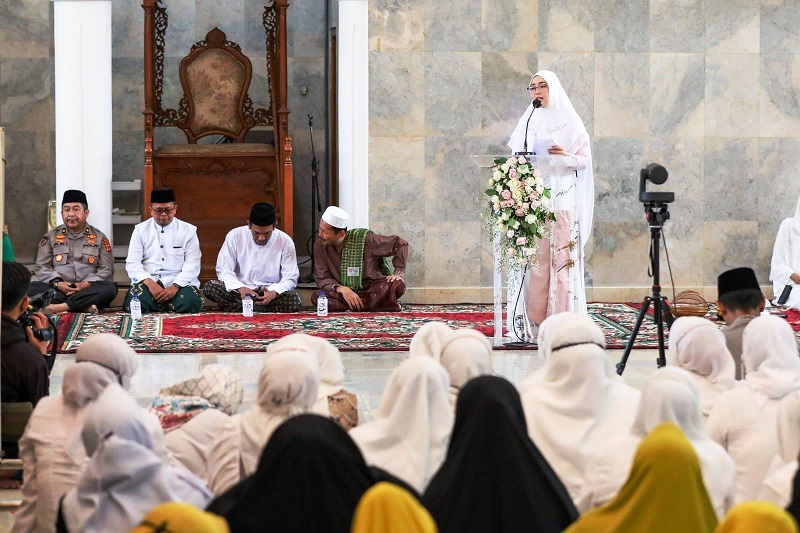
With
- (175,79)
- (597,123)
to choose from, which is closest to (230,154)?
(175,79)

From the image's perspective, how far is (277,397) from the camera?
3.56 meters

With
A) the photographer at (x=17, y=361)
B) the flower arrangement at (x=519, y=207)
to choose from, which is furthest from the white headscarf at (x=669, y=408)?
the flower arrangement at (x=519, y=207)

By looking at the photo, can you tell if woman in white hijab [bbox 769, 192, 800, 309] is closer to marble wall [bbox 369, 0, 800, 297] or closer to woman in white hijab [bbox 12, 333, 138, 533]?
marble wall [bbox 369, 0, 800, 297]

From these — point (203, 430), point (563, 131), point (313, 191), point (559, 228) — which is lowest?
point (203, 430)

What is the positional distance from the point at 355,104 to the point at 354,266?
167 centimetres

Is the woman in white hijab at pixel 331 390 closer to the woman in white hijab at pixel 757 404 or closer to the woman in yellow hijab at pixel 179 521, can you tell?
the woman in white hijab at pixel 757 404

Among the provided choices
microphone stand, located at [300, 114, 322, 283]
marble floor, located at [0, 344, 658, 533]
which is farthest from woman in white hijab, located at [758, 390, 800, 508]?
microphone stand, located at [300, 114, 322, 283]

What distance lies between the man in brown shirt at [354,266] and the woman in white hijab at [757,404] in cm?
563

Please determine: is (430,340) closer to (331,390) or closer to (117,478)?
(331,390)

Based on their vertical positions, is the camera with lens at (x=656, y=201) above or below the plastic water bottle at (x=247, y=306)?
above

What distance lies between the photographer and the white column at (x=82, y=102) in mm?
10289

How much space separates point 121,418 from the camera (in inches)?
120

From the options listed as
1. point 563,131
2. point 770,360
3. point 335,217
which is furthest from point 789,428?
point 335,217

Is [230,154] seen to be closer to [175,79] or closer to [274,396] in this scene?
[175,79]
